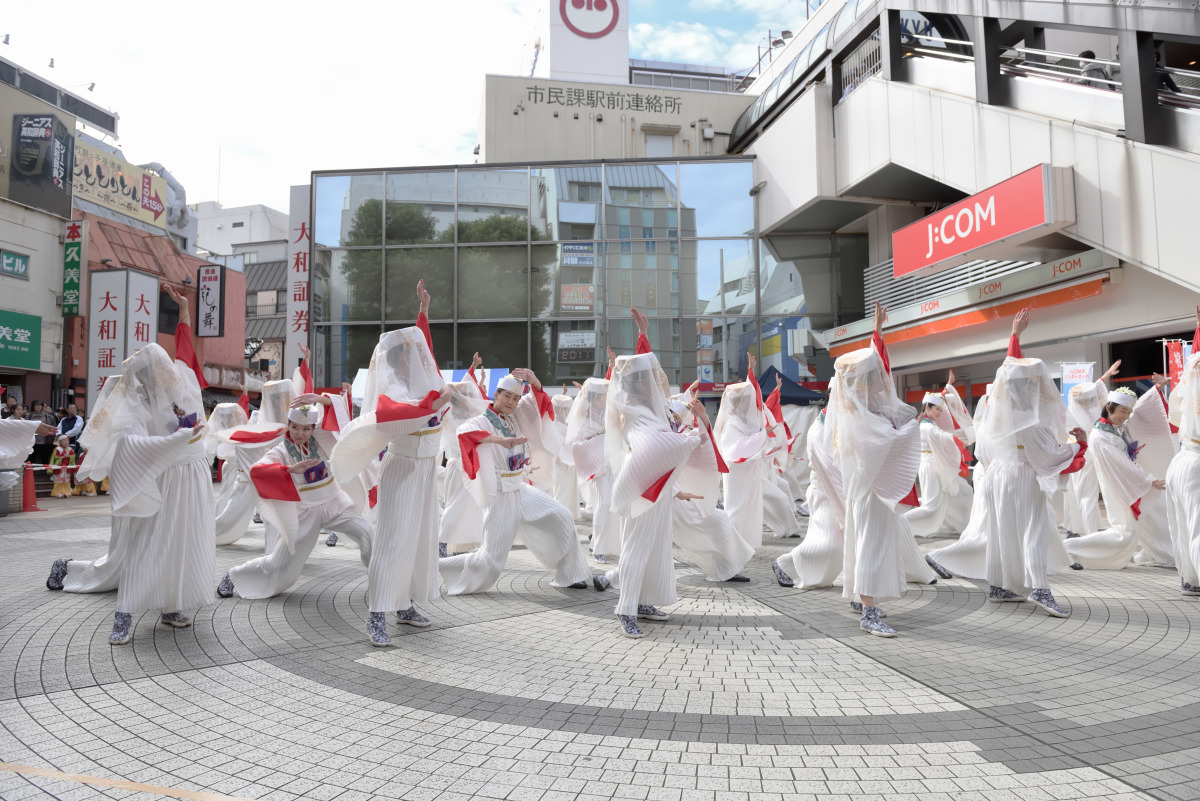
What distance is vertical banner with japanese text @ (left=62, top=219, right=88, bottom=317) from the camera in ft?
69.5

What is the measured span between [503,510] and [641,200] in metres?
16.0

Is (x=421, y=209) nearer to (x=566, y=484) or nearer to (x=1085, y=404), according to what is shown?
(x=566, y=484)

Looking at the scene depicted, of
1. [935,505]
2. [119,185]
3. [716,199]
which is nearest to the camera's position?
Result: [935,505]

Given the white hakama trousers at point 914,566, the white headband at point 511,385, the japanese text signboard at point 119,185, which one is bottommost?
the white hakama trousers at point 914,566

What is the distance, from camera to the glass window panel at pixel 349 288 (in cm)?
2147

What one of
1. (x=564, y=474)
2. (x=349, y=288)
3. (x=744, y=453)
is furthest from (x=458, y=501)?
(x=349, y=288)

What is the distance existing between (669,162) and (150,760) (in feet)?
65.1

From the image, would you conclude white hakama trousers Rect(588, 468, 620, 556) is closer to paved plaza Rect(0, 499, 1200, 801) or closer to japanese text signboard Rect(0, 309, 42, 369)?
paved plaza Rect(0, 499, 1200, 801)

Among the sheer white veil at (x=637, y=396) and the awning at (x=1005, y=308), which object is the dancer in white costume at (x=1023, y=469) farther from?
the awning at (x=1005, y=308)

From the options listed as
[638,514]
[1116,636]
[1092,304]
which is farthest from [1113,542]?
[1092,304]

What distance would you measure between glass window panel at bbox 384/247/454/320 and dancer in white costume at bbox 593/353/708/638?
16796mm

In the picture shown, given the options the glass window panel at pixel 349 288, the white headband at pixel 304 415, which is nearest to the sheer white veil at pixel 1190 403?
the white headband at pixel 304 415

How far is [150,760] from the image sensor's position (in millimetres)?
3055

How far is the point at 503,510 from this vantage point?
20.7ft
